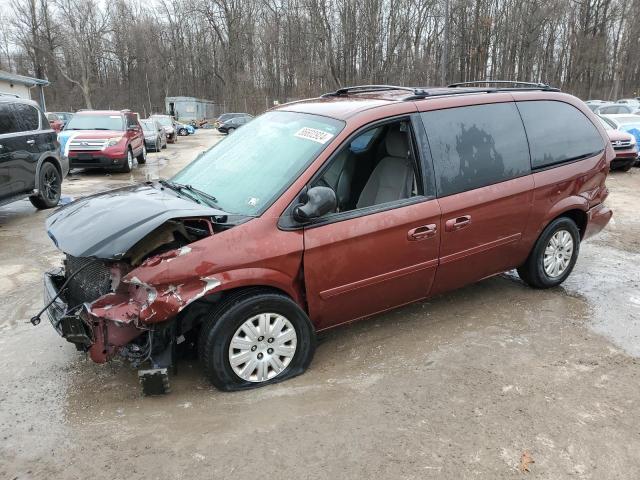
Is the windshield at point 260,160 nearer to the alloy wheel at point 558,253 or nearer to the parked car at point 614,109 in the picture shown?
the alloy wheel at point 558,253

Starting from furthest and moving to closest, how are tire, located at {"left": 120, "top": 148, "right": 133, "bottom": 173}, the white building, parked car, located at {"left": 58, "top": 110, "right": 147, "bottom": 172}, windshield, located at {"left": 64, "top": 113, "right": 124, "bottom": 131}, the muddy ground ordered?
the white building < windshield, located at {"left": 64, "top": 113, "right": 124, "bottom": 131} < tire, located at {"left": 120, "top": 148, "right": 133, "bottom": 173} < parked car, located at {"left": 58, "top": 110, "right": 147, "bottom": 172} < the muddy ground

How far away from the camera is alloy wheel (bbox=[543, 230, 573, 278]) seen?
4.89 meters

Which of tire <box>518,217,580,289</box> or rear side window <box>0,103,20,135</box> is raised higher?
rear side window <box>0,103,20,135</box>

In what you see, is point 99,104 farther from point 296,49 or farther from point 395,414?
point 395,414

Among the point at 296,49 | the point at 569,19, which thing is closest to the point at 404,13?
the point at 296,49

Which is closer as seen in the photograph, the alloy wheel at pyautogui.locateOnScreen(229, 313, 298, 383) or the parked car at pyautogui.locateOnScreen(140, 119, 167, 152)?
the alloy wheel at pyautogui.locateOnScreen(229, 313, 298, 383)

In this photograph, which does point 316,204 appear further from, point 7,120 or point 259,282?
point 7,120

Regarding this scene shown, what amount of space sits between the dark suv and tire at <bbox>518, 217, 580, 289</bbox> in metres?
7.61

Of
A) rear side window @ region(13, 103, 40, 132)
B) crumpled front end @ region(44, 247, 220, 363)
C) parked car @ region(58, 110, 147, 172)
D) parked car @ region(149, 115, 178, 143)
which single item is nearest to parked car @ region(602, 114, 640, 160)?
parked car @ region(58, 110, 147, 172)

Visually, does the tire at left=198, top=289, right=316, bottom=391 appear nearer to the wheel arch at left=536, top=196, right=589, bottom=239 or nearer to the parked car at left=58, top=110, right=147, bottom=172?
the wheel arch at left=536, top=196, right=589, bottom=239

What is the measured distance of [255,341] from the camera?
10.9 feet

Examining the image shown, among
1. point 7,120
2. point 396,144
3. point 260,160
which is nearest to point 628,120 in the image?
point 396,144

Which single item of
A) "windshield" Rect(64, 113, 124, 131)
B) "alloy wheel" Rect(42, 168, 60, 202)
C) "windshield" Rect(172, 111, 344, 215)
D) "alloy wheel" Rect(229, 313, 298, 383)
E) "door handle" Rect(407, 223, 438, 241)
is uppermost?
"windshield" Rect(64, 113, 124, 131)

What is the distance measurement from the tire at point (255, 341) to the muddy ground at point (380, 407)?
0.37 ft
